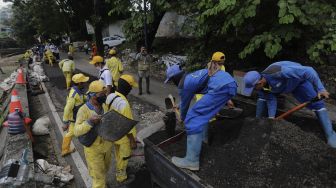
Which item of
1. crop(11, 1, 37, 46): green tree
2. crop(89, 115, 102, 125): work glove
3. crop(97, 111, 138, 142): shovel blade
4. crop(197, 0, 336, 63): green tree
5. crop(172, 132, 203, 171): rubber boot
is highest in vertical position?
crop(197, 0, 336, 63): green tree

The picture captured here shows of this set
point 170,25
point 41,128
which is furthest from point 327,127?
point 170,25

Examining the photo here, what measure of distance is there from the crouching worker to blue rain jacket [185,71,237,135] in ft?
4.10

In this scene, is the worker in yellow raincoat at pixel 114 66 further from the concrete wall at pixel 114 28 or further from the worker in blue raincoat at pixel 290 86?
the concrete wall at pixel 114 28

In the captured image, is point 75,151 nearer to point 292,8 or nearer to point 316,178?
point 316,178

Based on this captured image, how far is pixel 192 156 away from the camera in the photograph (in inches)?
152

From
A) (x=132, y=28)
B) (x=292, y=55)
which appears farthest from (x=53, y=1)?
(x=292, y=55)

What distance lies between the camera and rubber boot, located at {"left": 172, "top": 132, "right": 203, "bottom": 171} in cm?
Result: 379

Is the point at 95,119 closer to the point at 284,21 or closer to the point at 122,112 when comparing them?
the point at 122,112

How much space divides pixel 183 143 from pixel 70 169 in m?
2.45

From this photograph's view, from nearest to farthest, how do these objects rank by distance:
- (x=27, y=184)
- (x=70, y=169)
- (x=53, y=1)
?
(x=27, y=184), (x=70, y=169), (x=53, y=1)

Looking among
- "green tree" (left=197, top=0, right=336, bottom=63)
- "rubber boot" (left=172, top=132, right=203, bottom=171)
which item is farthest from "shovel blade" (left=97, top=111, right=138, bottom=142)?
"green tree" (left=197, top=0, right=336, bottom=63)

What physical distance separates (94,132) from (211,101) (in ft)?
5.46

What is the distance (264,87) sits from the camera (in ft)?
16.5

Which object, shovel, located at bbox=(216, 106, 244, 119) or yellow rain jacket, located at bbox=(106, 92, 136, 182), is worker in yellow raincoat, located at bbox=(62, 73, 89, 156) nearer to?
yellow rain jacket, located at bbox=(106, 92, 136, 182)
